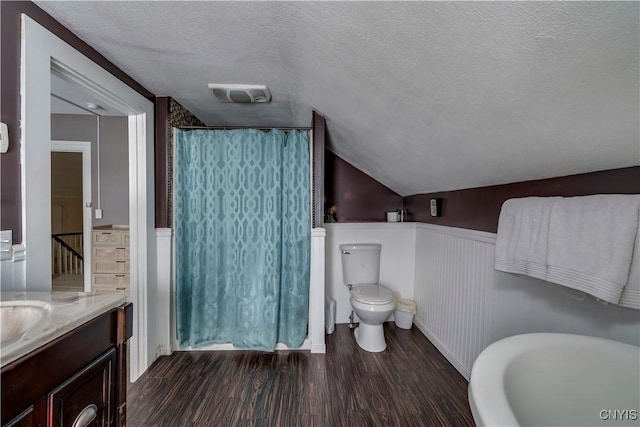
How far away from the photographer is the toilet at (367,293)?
2125mm

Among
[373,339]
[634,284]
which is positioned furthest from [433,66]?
[373,339]

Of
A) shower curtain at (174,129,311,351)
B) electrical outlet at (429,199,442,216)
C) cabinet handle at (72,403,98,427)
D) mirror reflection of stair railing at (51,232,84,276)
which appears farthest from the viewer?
mirror reflection of stair railing at (51,232,84,276)

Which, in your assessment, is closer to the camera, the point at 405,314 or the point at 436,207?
the point at 436,207

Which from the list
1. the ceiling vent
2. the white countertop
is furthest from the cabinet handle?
the ceiling vent

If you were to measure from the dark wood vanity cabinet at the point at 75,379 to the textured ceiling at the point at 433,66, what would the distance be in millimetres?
1307

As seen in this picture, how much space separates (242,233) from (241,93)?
1.06 m

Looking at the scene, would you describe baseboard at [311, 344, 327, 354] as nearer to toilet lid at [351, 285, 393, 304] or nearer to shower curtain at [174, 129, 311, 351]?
shower curtain at [174, 129, 311, 351]

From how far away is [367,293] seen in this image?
7.43 feet

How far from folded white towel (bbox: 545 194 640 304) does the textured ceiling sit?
199 mm

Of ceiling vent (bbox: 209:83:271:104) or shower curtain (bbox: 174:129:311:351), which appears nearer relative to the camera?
ceiling vent (bbox: 209:83:271:104)

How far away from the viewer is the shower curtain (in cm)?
211

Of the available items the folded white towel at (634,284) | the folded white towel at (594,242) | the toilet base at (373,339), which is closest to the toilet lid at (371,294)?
the toilet base at (373,339)

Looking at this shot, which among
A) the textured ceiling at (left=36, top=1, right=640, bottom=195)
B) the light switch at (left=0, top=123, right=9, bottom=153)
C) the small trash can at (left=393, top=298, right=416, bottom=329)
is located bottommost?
the small trash can at (left=393, top=298, right=416, bottom=329)

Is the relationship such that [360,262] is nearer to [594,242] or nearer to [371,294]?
[371,294]
